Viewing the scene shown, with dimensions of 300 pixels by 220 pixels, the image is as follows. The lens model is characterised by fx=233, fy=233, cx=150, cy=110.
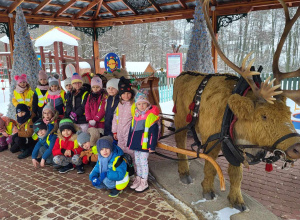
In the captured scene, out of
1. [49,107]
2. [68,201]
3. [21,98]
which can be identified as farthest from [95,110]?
[21,98]

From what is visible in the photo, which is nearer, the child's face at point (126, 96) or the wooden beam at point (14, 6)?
the child's face at point (126, 96)

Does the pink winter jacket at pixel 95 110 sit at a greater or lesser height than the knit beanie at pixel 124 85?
lesser

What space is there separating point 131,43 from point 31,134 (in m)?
23.8

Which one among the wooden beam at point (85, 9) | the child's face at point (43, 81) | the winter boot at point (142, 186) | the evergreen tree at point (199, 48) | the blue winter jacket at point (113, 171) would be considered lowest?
the winter boot at point (142, 186)

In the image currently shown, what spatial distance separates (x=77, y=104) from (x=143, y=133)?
1842 mm

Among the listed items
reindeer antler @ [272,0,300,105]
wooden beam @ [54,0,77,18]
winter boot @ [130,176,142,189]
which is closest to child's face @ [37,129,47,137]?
winter boot @ [130,176,142,189]

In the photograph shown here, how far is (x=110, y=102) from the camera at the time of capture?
4332 mm

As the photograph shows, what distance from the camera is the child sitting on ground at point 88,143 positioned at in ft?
14.0

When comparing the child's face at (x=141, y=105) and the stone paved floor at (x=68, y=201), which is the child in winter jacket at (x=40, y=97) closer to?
the stone paved floor at (x=68, y=201)

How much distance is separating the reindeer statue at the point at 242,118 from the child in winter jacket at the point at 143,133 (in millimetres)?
597

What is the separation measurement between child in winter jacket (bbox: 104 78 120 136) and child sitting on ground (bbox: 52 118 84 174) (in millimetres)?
671

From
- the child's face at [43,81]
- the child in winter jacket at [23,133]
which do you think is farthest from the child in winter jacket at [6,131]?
the child's face at [43,81]

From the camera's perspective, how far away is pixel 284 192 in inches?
139

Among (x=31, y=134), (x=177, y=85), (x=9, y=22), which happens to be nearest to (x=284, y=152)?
(x=177, y=85)
